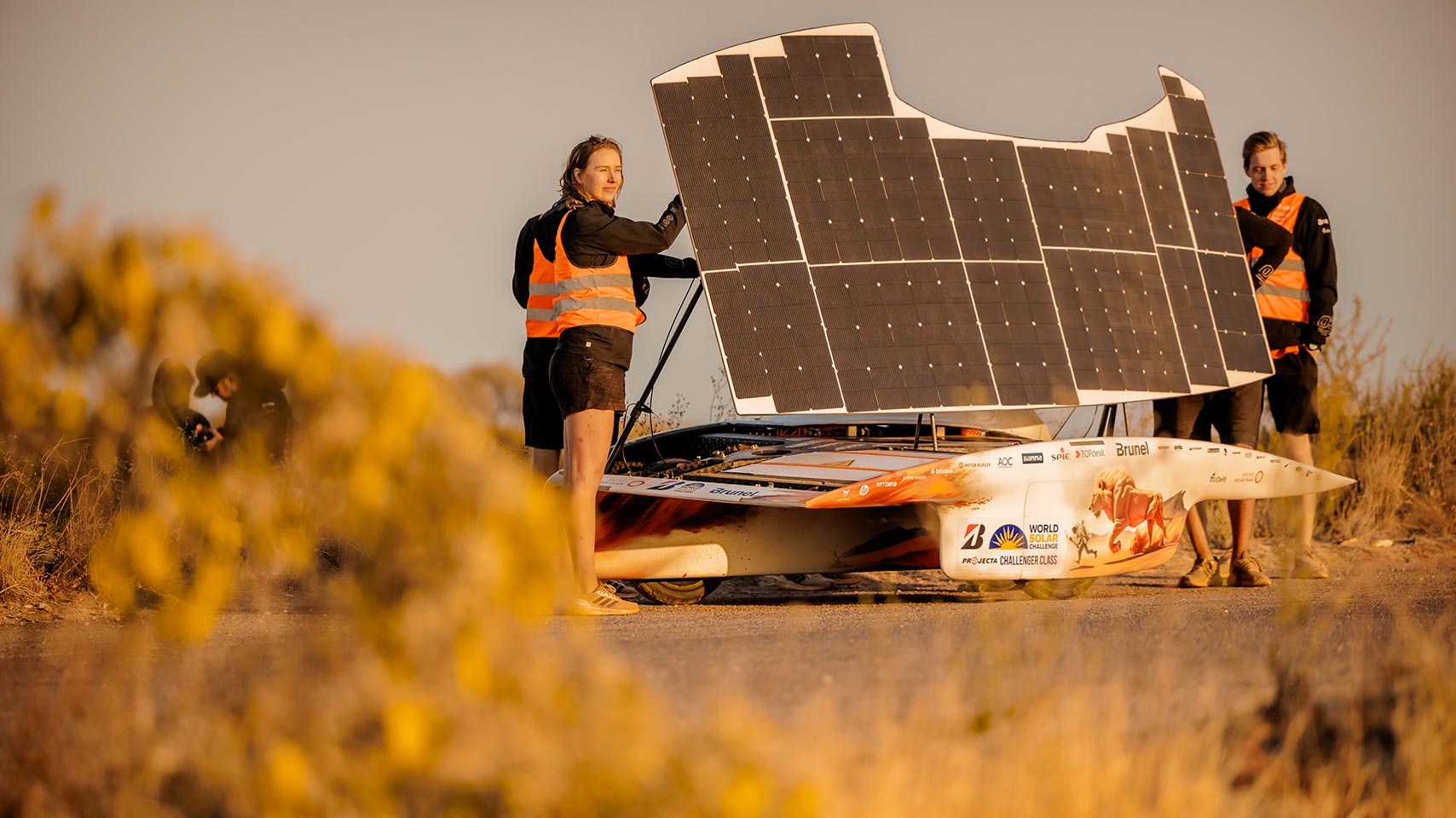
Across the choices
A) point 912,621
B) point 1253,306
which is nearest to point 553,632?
point 912,621

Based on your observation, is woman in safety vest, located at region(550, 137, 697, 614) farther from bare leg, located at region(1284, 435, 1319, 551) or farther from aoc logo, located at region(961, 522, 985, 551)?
bare leg, located at region(1284, 435, 1319, 551)

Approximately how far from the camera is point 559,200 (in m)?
8.41

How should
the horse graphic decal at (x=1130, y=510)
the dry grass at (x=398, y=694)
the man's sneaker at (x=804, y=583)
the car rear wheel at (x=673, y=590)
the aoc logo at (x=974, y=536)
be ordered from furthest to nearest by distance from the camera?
1. the man's sneaker at (x=804, y=583)
2. the car rear wheel at (x=673, y=590)
3. the horse graphic decal at (x=1130, y=510)
4. the aoc logo at (x=974, y=536)
5. the dry grass at (x=398, y=694)

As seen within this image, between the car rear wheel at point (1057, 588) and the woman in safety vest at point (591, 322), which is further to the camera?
the car rear wheel at point (1057, 588)

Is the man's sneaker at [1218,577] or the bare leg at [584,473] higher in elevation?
the bare leg at [584,473]

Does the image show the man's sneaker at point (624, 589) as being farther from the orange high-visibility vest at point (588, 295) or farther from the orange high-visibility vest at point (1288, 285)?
the orange high-visibility vest at point (1288, 285)

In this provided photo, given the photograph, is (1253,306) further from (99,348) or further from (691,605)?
(99,348)

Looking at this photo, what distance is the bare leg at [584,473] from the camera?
26.0 ft

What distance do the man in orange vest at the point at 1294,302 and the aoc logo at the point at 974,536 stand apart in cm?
298

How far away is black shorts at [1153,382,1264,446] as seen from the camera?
34.2 ft

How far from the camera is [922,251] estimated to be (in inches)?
375

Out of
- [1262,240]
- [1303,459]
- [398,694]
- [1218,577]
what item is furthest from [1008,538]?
[398,694]

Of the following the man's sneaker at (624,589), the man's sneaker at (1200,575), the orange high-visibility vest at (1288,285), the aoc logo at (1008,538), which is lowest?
the man's sneaker at (624,589)

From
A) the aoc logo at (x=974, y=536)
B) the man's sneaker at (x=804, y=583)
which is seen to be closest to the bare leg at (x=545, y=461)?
the aoc logo at (x=974, y=536)
